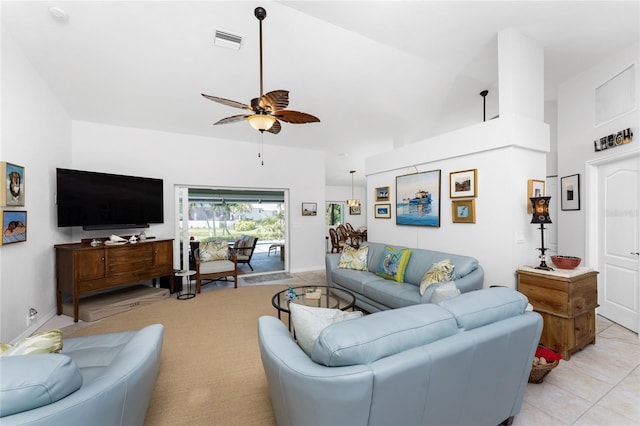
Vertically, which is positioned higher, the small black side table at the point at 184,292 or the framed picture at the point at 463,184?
the framed picture at the point at 463,184

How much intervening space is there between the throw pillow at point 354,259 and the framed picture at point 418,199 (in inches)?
30.1

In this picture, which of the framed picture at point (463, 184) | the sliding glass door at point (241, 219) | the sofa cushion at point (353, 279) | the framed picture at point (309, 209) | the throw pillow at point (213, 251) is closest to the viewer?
the framed picture at point (463, 184)

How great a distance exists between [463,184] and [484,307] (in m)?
2.23

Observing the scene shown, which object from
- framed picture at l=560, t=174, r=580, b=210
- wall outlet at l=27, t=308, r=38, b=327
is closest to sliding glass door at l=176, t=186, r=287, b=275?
wall outlet at l=27, t=308, r=38, b=327

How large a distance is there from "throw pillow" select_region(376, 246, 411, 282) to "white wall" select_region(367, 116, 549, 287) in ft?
1.77

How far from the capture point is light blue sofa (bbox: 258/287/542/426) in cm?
101

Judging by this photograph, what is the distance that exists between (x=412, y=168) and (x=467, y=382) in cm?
321

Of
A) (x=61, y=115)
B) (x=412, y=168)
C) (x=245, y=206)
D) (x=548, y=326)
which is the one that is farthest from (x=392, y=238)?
(x=61, y=115)

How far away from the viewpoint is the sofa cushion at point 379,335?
1057mm

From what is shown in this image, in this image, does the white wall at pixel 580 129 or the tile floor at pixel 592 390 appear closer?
the tile floor at pixel 592 390

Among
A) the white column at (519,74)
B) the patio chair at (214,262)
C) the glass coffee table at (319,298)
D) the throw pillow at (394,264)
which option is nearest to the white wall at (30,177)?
the patio chair at (214,262)

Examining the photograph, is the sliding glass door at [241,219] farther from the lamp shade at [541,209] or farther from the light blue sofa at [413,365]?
the light blue sofa at [413,365]

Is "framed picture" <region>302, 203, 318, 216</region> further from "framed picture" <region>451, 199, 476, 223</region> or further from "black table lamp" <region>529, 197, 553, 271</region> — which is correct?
"black table lamp" <region>529, 197, 553, 271</region>

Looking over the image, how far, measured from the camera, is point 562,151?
377 cm
